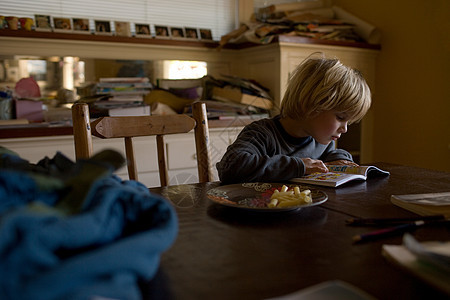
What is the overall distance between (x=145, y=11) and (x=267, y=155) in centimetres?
150

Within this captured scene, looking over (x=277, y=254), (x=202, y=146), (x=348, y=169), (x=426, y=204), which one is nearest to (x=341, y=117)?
(x=348, y=169)

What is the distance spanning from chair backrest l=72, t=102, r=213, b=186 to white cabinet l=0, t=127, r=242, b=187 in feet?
2.32

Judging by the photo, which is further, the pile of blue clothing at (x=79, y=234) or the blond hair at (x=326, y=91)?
the blond hair at (x=326, y=91)

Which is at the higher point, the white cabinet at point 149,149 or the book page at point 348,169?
the book page at point 348,169

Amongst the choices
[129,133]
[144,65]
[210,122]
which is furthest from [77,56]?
[129,133]

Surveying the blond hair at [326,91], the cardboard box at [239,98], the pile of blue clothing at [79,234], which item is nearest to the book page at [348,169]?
the blond hair at [326,91]

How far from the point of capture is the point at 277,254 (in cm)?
55

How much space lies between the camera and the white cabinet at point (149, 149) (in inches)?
71.9

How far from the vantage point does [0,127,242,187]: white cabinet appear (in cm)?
183

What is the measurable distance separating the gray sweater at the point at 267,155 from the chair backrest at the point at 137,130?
129 millimetres

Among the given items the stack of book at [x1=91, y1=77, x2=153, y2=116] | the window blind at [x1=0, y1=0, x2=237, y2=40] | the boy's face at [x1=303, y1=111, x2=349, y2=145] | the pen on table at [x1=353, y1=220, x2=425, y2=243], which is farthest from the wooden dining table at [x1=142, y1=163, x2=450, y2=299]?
the window blind at [x1=0, y1=0, x2=237, y2=40]

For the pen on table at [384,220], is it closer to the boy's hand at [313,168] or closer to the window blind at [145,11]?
the boy's hand at [313,168]

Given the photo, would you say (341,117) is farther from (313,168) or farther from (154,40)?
(154,40)

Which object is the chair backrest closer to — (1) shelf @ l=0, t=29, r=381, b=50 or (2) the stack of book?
(2) the stack of book
